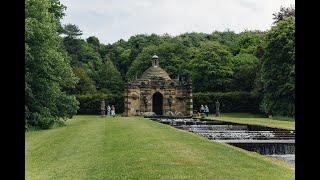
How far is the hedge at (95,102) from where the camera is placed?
63031 millimetres

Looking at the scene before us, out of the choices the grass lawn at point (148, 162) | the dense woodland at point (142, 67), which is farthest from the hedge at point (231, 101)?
the grass lawn at point (148, 162)

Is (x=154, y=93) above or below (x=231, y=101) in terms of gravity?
above

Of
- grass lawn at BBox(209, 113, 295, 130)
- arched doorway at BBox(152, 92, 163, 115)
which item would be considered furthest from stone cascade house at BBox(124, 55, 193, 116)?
grass lawn at BBox(209, 113, 295, 130)

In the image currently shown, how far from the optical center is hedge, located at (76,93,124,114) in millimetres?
63031

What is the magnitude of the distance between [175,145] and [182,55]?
5766cm

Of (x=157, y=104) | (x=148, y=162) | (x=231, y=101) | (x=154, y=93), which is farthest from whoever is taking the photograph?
(x=231, y=101)

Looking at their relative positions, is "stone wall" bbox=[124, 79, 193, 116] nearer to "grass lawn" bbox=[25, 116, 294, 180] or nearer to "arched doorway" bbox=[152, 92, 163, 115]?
"arched doorway" bbox=[152, 92, 163, 115]

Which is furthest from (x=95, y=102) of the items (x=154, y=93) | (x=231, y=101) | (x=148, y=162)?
(x=148, y=162)

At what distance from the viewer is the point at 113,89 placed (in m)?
75.8

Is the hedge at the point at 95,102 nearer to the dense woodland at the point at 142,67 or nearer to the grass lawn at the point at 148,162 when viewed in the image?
the dense woodland at the point at 142,67

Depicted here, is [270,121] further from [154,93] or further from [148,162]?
[148,162]

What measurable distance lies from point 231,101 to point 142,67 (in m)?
17.9

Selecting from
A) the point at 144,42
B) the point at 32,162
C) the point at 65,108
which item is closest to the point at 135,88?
the point at 65,108

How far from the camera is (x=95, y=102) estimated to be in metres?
63.1
